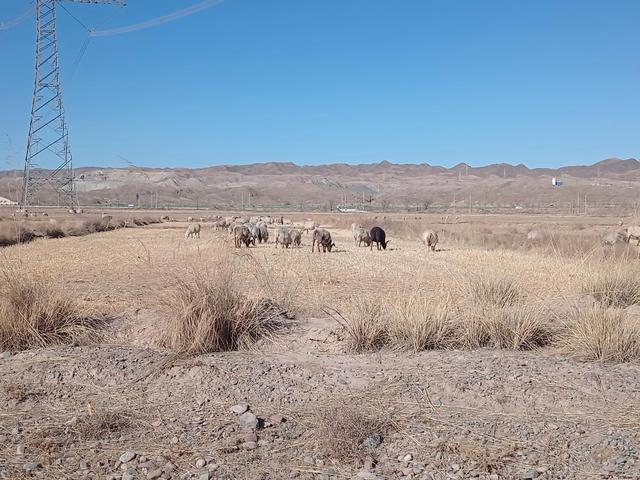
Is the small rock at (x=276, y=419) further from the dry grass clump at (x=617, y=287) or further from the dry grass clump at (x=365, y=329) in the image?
the dry grass clump at (x=617, y=287)

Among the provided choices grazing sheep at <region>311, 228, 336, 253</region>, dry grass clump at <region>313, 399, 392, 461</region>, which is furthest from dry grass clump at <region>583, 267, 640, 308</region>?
grazing sheep at <region>311, 228, 336, 253</region>

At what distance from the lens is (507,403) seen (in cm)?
545

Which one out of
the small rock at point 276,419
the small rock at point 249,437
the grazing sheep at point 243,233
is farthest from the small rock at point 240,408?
the grazing sheep at point 243,233

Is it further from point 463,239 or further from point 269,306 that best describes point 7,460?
point 463,239

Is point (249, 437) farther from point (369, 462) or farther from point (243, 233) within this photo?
point (243, 233)

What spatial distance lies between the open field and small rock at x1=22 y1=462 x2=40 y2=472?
3cm

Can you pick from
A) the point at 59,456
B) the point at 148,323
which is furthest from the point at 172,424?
the point at 148,323

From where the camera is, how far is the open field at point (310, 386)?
14.7ft

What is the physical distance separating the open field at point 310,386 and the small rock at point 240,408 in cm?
4

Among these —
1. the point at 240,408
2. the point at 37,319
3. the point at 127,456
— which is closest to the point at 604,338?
the point at 240,408

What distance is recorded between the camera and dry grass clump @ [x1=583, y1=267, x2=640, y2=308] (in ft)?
31.6

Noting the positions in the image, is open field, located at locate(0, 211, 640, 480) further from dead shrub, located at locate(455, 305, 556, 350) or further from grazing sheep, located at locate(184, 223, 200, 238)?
grazing sheep, located at locate(184, 223, 200, 238)

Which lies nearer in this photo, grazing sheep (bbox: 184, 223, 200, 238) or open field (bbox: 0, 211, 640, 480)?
open field (bbox: 0, 211, 640, 480)

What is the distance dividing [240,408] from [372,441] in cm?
128
